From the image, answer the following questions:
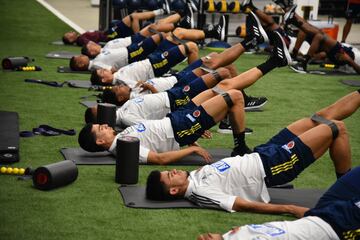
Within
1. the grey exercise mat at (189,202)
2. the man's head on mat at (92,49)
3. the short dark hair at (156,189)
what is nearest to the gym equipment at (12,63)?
the man's head on mat at (92,49)

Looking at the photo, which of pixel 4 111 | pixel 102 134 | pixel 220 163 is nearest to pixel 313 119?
pixel 220 163

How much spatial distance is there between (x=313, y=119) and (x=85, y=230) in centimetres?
178

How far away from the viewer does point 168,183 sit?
4.64 metres

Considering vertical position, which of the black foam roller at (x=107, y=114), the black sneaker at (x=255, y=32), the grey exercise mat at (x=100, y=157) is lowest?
the grey exercise mat at (x=100, y=157)

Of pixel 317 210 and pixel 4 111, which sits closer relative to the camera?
pixel 317 210

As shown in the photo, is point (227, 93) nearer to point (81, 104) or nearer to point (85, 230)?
point (85, 230)

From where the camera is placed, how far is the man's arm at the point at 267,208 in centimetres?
443

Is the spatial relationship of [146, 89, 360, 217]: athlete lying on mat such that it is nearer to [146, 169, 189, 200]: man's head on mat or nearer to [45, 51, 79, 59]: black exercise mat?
[146, 169, 189, 200]: man's head on mat

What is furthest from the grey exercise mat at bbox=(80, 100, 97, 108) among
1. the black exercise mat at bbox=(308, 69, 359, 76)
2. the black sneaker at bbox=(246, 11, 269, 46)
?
the black exercise mat at bbox=(308, 69, 359, 76)

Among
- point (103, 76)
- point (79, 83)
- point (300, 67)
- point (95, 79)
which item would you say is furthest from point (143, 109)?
point (300, 67)

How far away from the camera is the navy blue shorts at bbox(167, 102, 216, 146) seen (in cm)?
562

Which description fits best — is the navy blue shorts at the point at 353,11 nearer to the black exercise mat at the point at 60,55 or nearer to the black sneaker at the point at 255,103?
the black exercise mat at the point at 60,55

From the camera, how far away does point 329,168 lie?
5.80 meters

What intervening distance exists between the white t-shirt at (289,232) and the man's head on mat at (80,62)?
6233 millimetres
